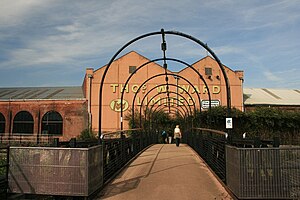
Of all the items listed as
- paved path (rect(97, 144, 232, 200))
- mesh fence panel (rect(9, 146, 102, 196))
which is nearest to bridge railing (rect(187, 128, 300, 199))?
paved path (rect(97, 144, 232, 200))

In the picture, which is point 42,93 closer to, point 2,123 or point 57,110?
point 2,123

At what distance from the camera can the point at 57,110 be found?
1561 inches

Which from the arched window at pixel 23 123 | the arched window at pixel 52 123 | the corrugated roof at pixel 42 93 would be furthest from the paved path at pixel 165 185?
the corrugated roof at pixel 42 93

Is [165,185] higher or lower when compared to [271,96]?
lower

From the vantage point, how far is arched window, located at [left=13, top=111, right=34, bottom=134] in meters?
39.9

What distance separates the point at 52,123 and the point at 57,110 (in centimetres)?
167

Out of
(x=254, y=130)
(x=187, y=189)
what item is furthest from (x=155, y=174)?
(x=254, y=130)

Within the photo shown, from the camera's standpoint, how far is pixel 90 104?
39031 mm

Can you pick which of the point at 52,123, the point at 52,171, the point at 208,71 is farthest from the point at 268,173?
the point at 52,123

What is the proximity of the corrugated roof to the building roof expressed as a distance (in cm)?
2257

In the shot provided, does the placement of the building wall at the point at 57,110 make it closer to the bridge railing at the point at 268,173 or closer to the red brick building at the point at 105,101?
the red brick building at the point at 105,101

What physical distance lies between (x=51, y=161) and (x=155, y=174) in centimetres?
342

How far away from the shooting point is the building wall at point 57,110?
128 feet

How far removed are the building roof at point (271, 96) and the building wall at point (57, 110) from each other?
20.7 m
